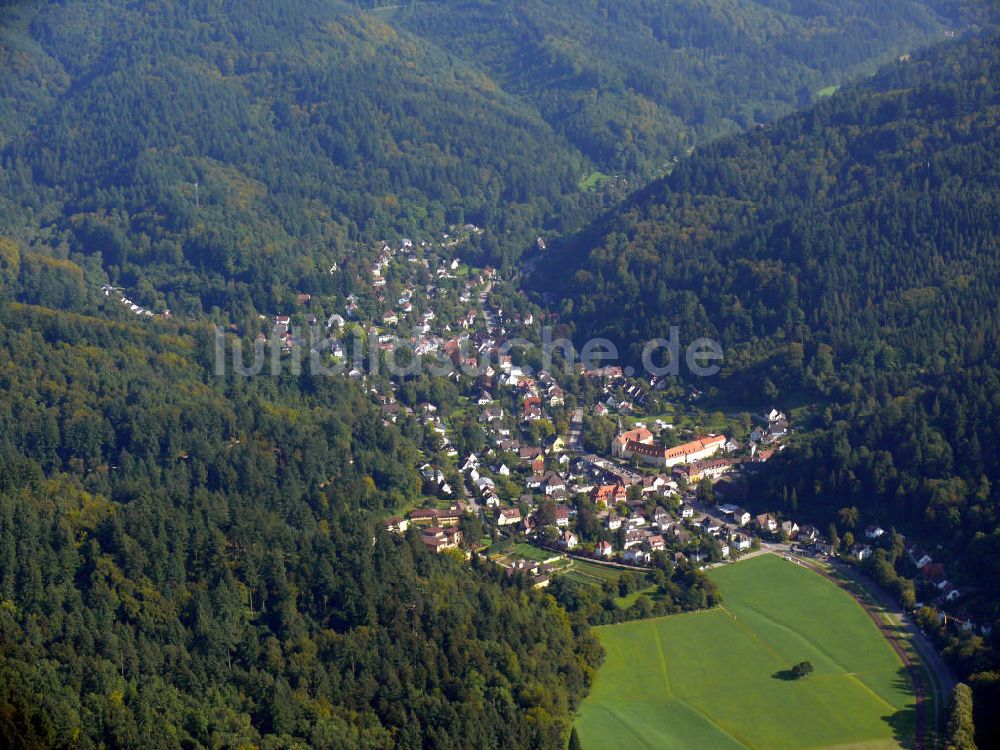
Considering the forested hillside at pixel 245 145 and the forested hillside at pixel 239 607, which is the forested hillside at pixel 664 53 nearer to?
the forested hillside at pixel 245 145

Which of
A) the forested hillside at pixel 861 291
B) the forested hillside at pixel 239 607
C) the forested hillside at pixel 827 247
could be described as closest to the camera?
the forested hillside at pixel 239 607

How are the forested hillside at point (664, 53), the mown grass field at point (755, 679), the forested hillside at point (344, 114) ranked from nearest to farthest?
the mown grass field at point (755, 679) < the forested hillside at point (344, 114) < the forested hillside at point (664, 53)

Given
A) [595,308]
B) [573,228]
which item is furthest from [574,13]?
[595,308]

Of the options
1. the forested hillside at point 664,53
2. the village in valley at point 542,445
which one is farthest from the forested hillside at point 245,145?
the village in valley at point 542,445

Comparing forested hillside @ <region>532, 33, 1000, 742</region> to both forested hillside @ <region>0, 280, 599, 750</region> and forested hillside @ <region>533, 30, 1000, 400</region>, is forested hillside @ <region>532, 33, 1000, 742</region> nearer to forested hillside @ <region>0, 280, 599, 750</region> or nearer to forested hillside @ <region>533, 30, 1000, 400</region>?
forested hillside @ <region>533, 30, 1000, 400</region>

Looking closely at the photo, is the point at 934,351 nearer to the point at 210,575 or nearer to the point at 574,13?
the point at 210,575

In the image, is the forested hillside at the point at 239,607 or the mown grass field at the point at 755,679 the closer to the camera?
the forested hillside at the point at 239,607
